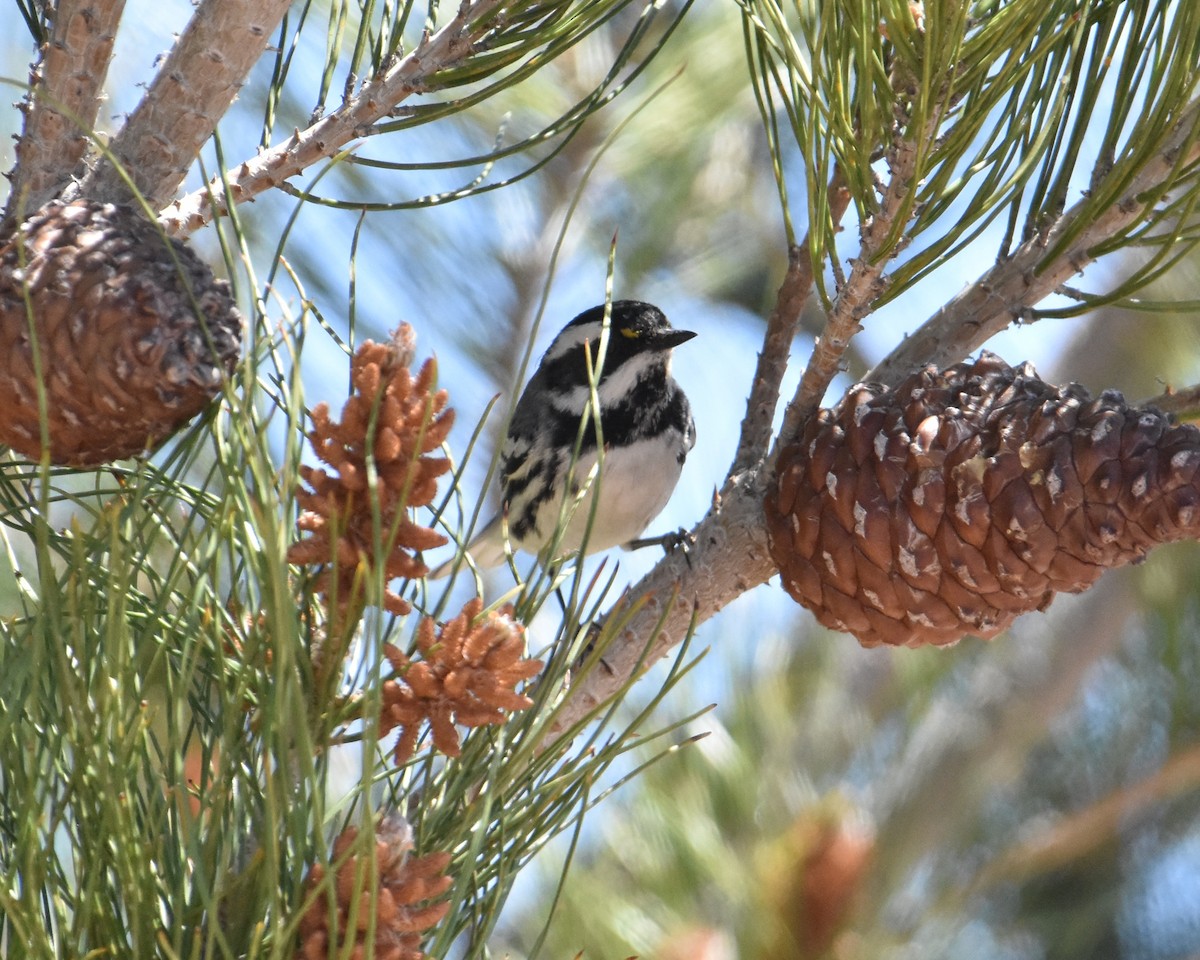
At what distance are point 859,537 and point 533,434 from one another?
1234 millimetres

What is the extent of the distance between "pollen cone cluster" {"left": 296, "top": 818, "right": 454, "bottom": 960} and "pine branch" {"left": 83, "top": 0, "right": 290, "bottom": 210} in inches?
20.4

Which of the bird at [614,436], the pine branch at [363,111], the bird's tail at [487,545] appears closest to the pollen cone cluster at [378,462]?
the pine branch at [363,111]

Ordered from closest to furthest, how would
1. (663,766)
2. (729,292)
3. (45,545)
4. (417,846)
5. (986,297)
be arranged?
(45,545) < (417,846) < (986,297) < (663,766) < (729,292)

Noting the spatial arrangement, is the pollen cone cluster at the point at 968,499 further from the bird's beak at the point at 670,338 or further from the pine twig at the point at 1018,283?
the bird's beak at the point at 670,338

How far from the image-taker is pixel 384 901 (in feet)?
2.22

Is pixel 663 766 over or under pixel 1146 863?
over

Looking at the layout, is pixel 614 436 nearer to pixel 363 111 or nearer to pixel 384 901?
pixel 363 111

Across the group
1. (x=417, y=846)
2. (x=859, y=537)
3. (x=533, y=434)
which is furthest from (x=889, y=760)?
(x=417, y=846)

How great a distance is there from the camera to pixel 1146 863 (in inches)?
102

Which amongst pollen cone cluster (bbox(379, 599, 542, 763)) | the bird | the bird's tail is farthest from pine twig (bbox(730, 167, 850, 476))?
the bird's tail

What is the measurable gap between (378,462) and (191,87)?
39cm

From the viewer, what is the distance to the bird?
212 cm

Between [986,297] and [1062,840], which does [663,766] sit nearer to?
[1062,840]

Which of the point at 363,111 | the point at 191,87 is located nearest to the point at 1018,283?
the point at 363,111
